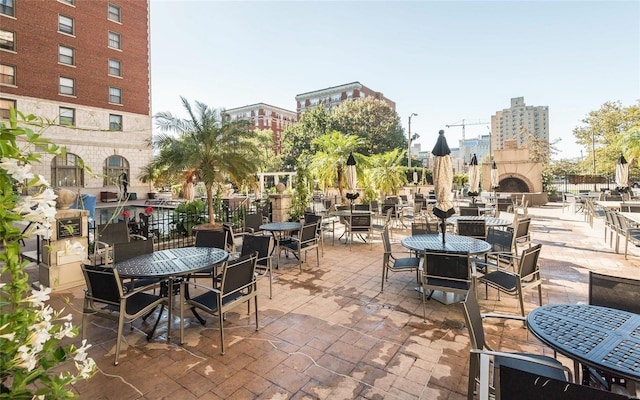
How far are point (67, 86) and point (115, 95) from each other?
3181 millimetres

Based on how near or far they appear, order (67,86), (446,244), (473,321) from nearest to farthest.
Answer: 1. (473,321)
2. (446,244)
3. (67,86)

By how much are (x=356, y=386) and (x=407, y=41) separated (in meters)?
16.4

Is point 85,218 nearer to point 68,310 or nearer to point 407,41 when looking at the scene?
point 68,310

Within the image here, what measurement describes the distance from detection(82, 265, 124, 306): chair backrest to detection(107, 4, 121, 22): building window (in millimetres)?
30064

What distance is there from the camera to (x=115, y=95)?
2527 centimetres

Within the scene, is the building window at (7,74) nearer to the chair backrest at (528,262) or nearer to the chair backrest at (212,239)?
the chair backrest at (212,239)

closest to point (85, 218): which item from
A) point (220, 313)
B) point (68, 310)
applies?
point (68, 310)

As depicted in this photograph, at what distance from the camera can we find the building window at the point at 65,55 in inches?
872

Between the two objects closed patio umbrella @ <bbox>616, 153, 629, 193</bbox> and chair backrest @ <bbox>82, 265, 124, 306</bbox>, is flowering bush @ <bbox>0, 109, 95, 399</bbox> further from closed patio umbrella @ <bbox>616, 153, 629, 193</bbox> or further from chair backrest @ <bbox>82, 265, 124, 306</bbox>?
closed patio umbrella @ <bbox>616, 153, 629, 193</bbox>

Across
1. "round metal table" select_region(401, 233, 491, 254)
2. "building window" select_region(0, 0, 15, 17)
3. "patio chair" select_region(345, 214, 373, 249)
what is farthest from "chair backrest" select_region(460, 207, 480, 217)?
"building window" select_region(0, 0, 15, 17)

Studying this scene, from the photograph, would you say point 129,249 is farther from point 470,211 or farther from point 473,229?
point 470,211

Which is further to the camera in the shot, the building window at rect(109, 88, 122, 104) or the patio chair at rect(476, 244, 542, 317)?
the building window at rect(109, 88, 122, 104)

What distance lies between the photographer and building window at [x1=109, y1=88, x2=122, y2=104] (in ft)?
82.0

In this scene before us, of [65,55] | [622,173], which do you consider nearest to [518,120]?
[622,173]
